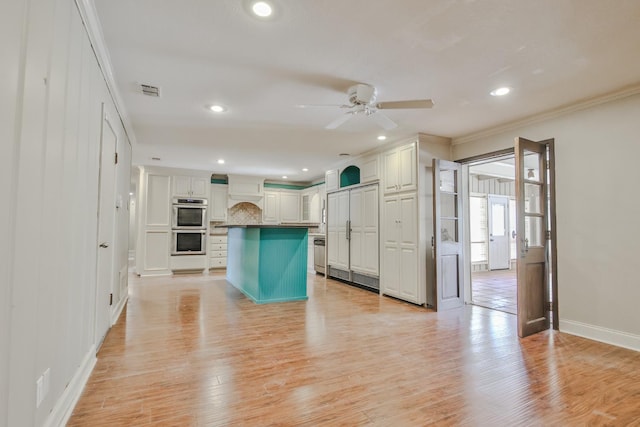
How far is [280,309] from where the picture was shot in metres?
4.12

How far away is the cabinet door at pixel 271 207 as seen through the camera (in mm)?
8562

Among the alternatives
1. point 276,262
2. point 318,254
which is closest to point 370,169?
point 276,262

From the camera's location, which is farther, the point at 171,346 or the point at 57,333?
the point at 171,346

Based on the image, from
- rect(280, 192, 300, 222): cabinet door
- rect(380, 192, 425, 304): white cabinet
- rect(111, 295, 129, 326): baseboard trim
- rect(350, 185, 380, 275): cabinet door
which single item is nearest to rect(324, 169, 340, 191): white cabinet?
rect(350, 185, 380, 275): cabinet door

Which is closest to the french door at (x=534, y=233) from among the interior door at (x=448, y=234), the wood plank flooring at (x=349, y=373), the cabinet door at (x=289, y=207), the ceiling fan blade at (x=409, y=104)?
the wood plank flooring at (x=349, y=373)

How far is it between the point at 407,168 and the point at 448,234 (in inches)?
45.0

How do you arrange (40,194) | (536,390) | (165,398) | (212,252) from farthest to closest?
1. (212,252)
2. (536,390)
3. (165,398)
4. (40,194)

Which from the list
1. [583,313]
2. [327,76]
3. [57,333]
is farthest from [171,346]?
[583,313]

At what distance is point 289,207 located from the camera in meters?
8.89

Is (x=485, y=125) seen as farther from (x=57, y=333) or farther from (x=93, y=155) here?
(x=57, y=333)

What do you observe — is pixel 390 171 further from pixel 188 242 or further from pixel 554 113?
pixel 188 242

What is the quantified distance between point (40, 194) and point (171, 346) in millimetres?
1983

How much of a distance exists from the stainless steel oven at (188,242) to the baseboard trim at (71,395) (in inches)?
196

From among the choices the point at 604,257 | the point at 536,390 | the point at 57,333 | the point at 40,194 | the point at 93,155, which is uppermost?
the point at 93,155
